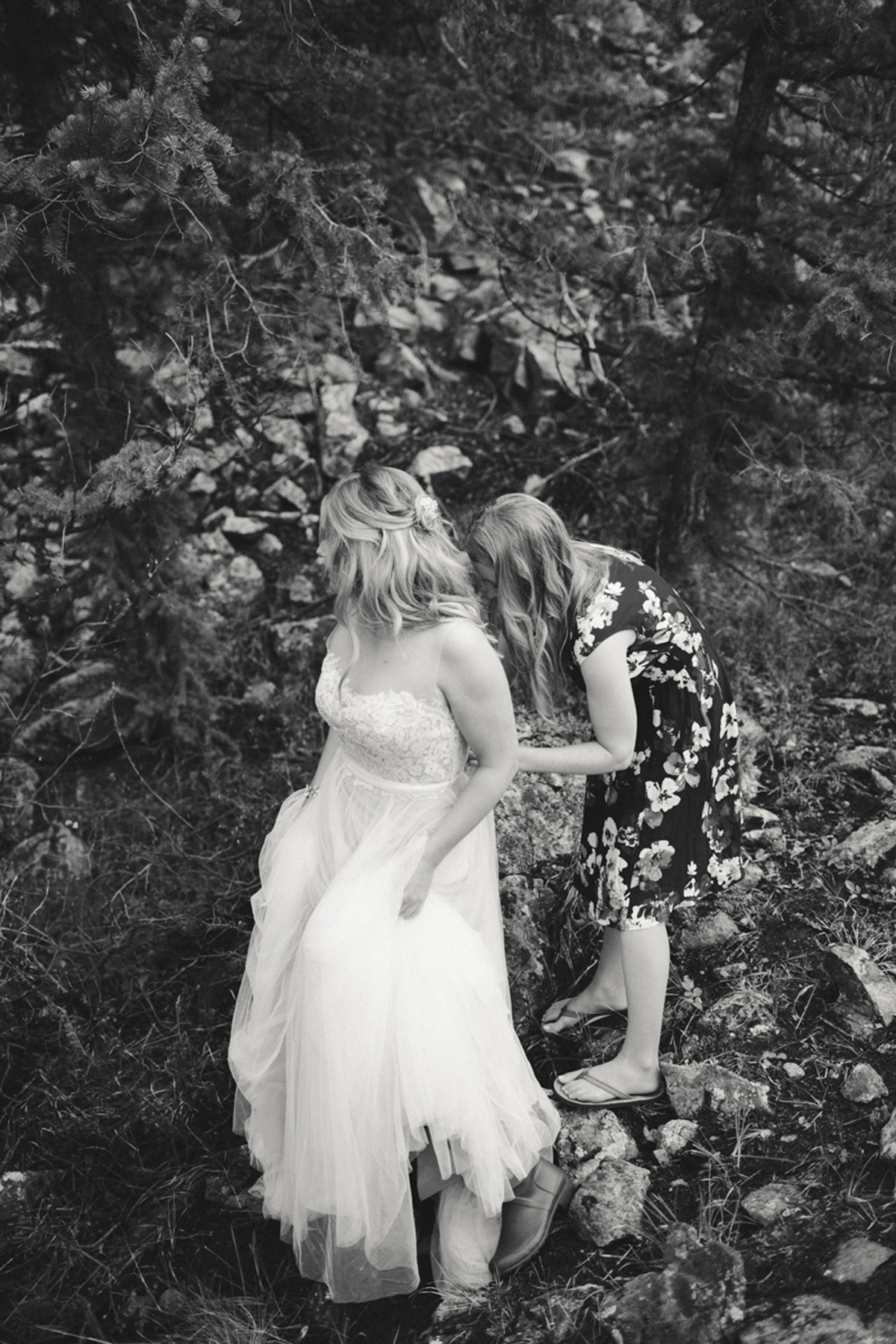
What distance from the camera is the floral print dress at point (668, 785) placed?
111 inches

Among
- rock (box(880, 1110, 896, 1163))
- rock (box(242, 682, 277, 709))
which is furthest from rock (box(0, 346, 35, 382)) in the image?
rock (box(880, 1110, 896, 1163))

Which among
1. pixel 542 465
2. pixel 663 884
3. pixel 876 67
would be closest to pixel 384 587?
pixel 663 884

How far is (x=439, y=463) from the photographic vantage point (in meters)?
5.91

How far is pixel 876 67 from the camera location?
3611mm

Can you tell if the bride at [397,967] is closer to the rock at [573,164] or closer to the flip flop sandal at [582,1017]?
the flip flop sandal at [582,1017]

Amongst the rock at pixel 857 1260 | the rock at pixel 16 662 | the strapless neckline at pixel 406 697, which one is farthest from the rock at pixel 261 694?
the rock at pixel 857 1260

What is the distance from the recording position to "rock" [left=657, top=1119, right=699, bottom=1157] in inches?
112

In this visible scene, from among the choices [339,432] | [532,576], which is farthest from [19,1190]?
[339,432]

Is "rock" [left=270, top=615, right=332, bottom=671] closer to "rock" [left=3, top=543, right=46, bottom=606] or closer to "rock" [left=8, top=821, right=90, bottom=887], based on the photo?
"rock" [left=3, top=543, right=46, bottom=606]

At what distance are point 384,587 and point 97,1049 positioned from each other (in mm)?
2196

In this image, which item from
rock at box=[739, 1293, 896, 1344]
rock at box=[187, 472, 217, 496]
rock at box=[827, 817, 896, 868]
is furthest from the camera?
rock at box=[187, 472, 217, 496]

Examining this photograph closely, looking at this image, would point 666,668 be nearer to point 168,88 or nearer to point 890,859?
point 890,859

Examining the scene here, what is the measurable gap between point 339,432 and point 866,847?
3.88m

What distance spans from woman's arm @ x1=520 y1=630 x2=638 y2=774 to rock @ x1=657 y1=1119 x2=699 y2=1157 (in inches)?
44.4
